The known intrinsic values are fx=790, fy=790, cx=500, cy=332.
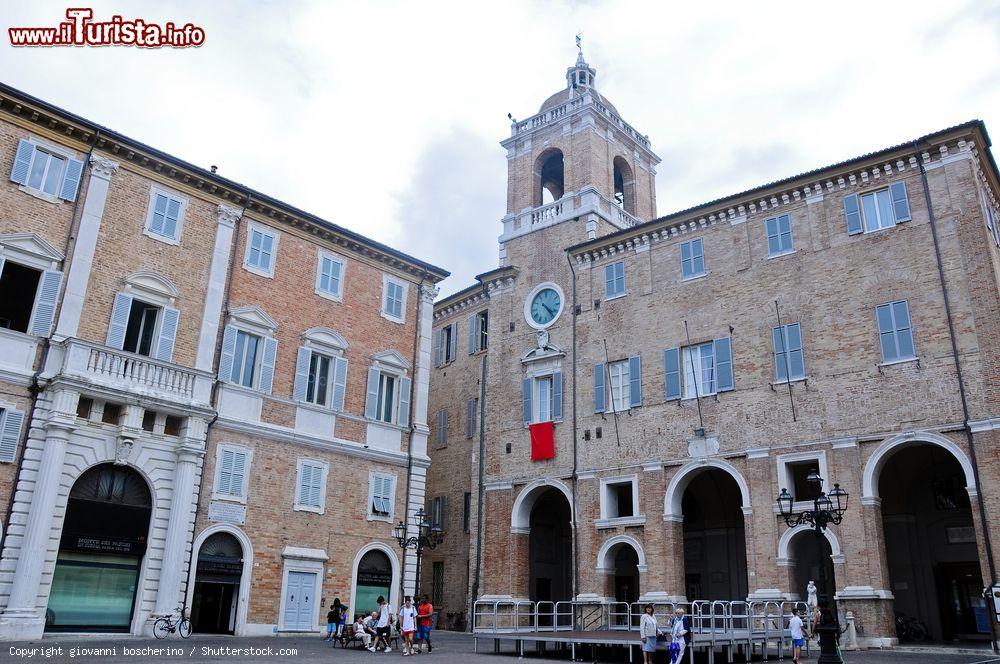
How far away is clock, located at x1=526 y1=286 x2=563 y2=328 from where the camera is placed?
34.0 meters

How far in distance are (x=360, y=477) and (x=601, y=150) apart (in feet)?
61.8

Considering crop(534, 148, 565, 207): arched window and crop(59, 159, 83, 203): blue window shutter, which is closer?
crop(59, 159, 83, 203): blue window shutter

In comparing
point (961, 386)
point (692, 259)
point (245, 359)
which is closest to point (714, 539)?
point (692, 259)

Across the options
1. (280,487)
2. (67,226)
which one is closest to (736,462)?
(280,487)

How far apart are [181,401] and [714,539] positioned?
21.1m

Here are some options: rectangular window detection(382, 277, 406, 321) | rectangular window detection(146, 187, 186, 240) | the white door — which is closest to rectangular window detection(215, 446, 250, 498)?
the white door

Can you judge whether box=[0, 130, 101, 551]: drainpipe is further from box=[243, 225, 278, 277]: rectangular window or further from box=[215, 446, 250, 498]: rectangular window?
box=[243, 225, 278, 277]: rectangular window

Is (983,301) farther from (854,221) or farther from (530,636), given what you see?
(530,636)

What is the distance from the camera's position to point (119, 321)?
74.5ft

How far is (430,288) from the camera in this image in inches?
1261

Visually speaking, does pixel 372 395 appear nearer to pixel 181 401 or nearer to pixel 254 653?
pixel 181 401

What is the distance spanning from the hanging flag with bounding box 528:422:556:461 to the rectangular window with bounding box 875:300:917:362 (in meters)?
12.9

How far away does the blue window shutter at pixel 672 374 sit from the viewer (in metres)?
28.8

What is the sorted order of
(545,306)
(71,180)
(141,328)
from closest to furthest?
(71,180) < (141,328) < (545,306)
